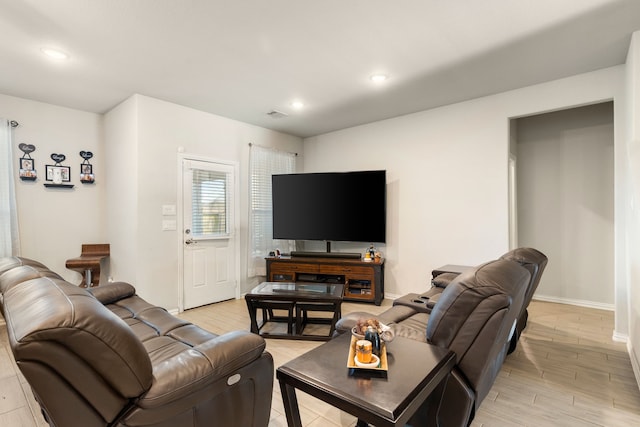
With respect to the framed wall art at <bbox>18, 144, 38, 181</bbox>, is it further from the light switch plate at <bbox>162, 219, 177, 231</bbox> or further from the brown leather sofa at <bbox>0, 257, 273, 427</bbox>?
the brown leather sofa at <bbox>0, 257, 273, 427</bbox>

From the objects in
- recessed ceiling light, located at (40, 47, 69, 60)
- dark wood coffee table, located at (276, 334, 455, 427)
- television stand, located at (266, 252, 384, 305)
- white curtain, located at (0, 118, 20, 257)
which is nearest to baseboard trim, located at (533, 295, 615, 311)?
television stand, located at (266, 252, 384, 305)

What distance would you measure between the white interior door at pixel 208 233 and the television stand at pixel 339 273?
68 centimetres

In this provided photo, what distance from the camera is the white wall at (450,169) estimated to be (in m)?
3.55

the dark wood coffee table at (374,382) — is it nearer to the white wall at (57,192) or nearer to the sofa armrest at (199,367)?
the sofa armrest at (199,367)

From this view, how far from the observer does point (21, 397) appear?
2178 mm

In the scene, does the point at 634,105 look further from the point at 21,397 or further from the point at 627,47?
the point at 21,397

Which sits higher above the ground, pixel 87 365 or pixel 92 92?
pixel 92 92

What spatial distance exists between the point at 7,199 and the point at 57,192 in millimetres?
498

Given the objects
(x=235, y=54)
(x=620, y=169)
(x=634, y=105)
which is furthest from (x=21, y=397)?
(x=620, y=169)

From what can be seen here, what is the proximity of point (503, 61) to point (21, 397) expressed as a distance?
4.74 m

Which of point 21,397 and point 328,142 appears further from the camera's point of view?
point 328,142

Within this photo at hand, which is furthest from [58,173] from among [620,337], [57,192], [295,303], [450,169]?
[620,337]

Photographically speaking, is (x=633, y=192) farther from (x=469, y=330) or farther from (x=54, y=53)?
(x=54, y=53)

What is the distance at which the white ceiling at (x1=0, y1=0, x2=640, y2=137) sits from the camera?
2.21m
